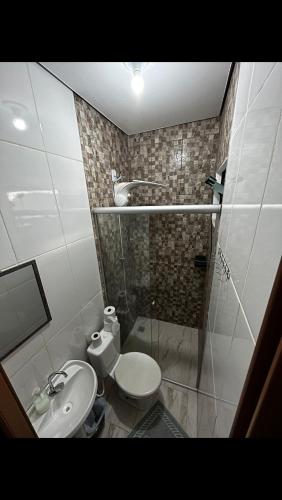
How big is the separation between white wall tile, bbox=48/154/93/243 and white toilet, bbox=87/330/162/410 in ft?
2.92

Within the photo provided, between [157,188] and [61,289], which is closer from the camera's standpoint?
[61,289]

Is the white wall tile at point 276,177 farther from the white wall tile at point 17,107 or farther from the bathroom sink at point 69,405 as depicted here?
the bathroom sink at point 69,405

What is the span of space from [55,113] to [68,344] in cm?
148

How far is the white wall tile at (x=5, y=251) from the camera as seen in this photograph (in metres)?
0.69

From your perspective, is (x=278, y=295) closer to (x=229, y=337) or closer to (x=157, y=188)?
(x=229, y=337)

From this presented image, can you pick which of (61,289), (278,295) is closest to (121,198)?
(61,289)

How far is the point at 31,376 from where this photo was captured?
2.80 feet

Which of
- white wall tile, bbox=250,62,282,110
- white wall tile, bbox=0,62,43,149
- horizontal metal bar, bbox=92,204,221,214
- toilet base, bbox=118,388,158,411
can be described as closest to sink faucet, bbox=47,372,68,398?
toilet base, bbox=118,388,158,411

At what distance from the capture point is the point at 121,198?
143 centimetres

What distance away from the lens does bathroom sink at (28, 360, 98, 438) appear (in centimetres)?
84

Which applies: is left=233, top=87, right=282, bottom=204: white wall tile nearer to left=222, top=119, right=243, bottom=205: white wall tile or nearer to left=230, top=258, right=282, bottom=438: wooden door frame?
left=222, top=119, right=243, bottom=205: white wall tile

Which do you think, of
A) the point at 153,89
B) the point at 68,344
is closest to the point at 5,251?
the point at 68,344
